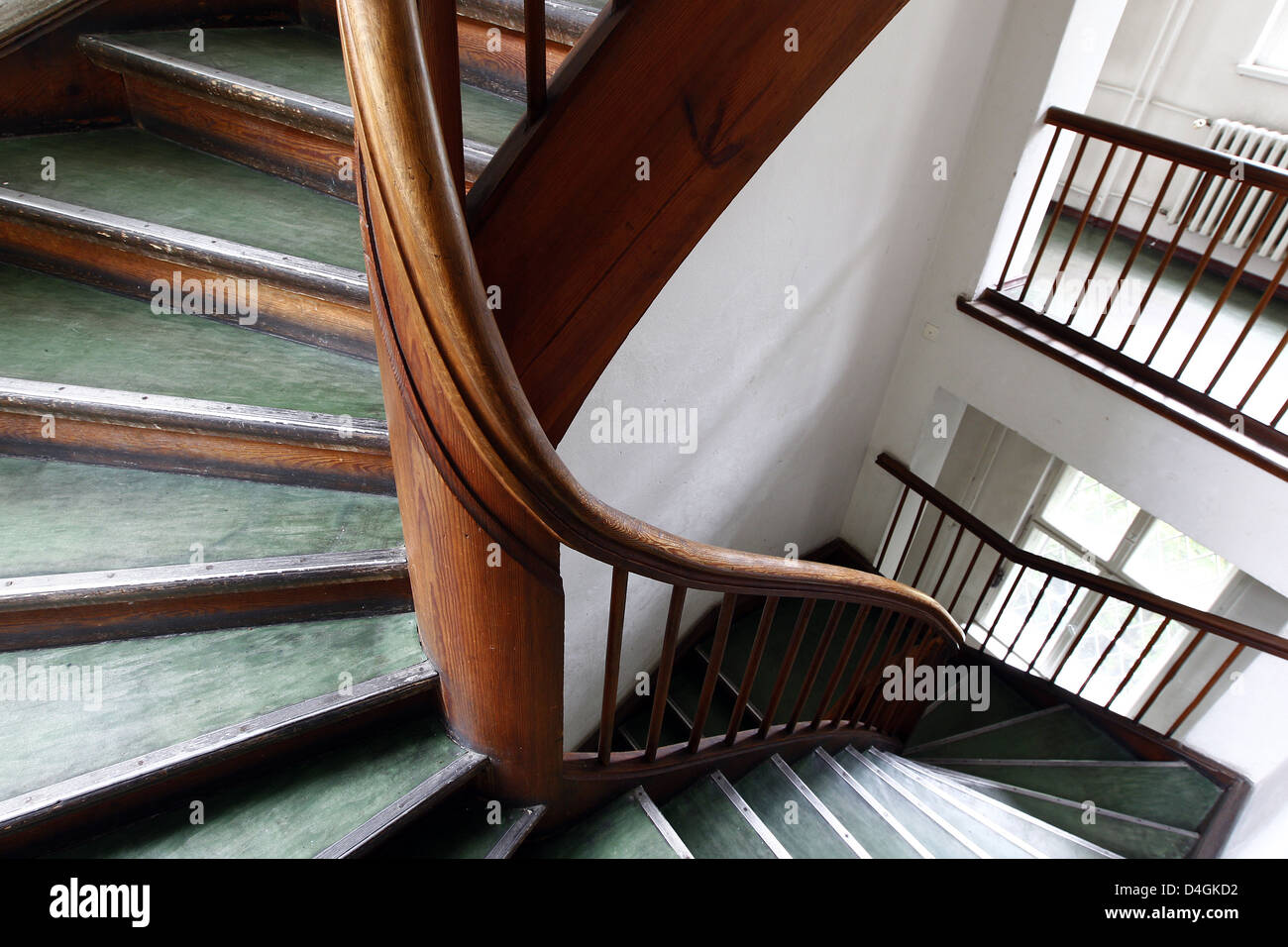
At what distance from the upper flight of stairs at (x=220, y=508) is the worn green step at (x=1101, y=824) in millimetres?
1770

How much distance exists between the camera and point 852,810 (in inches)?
94.7

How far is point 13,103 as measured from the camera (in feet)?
5.59

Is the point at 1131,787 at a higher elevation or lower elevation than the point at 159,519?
lower

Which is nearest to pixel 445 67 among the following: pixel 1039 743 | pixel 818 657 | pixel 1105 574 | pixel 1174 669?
pixel 818 657

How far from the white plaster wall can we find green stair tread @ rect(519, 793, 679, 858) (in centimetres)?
103

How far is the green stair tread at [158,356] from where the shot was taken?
4.63 ft

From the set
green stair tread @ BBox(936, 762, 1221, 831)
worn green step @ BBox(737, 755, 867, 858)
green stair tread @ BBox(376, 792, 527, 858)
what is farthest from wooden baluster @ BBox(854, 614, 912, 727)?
green stair tread @ BBox(376, 792, 527, 858)

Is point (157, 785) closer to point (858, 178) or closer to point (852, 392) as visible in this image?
point (858, 178)

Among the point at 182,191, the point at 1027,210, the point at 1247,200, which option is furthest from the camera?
the point at 1247,200

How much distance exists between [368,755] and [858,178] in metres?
2.79

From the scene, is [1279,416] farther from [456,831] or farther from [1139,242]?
[456,831]

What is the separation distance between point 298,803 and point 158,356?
0.96 m

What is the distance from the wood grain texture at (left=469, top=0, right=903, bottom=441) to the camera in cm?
98

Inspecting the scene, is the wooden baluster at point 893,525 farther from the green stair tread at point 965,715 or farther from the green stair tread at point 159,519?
the green stair tread at point 159,519
